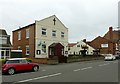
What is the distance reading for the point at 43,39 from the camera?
4059cm

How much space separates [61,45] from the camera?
42781mm

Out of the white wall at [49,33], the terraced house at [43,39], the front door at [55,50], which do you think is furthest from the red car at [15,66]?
the front door at [55,50]

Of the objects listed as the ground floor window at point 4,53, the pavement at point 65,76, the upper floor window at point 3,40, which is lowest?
the pavement at point 65,76

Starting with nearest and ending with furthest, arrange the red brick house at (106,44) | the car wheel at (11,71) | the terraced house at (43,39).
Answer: the car wheel at (11,71)
the terraced house at (43,39)
the red brick house at (106,44)

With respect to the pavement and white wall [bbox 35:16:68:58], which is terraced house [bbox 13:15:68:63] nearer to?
white wall [bbox 35:16:68:58]

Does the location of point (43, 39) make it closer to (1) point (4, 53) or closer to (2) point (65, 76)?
(1) point (4, 53)

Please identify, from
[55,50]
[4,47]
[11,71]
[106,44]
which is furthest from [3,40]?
[106,44]

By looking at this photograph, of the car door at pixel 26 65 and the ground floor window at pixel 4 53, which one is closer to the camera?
the car door at pixel 26 65

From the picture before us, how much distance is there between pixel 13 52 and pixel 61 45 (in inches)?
419

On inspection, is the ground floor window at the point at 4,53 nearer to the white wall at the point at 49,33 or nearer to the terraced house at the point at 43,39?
the terraced house at the point at 43,39

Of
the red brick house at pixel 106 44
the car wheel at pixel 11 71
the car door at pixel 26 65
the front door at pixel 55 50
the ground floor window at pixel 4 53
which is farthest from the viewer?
the red brick house at pixel 106 44

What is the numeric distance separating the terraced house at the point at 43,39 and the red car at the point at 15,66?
46.1ft

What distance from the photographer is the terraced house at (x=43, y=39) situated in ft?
128

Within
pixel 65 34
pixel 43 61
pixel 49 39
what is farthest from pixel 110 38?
pixel 43 61
